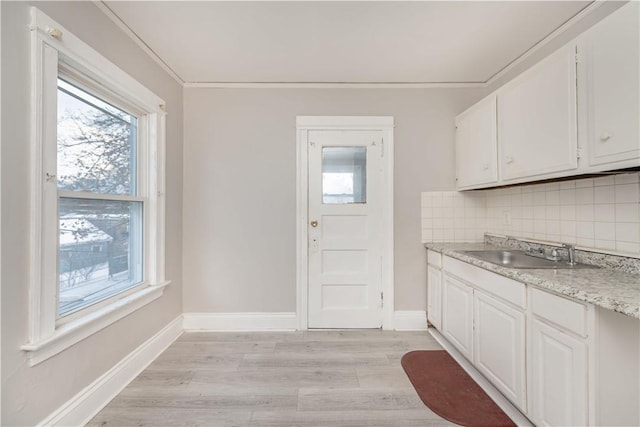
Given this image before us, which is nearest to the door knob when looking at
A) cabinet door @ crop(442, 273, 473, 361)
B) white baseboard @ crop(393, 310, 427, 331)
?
cabinet door @ crop(442, 273, 473, 361)

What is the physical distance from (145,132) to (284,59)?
1.31 metres

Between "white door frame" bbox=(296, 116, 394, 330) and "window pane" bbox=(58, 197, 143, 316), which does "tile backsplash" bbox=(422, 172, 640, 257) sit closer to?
"white door frame" bbox=(296, 116, 394, 330)

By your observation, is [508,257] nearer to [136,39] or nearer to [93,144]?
[93,144]

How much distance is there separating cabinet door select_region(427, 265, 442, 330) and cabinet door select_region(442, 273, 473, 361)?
0.08 metres

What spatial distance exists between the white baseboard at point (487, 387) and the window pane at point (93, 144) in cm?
290

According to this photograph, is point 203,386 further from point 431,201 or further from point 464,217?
point 464,217

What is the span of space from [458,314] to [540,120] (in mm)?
1483

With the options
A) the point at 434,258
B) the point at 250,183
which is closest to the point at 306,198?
the point at 250,183

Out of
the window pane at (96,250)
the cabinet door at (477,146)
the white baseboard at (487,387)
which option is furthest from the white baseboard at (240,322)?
the cabinet door at (477,146)

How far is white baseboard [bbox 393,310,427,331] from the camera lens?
2.72 metres

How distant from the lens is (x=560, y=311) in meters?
1.26

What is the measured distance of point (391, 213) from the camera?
2719mm

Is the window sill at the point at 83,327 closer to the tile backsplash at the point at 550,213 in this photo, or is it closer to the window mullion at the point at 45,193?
the window mullion at the point at 45,193

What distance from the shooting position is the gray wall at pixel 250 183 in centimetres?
271
